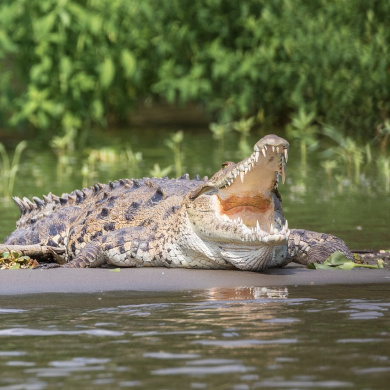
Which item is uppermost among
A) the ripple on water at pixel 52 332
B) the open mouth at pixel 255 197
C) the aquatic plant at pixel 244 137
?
the aquatic plant at pixel 244 137

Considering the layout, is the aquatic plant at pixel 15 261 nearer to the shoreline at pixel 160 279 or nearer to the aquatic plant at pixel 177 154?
the shoreline at pixel 160 279

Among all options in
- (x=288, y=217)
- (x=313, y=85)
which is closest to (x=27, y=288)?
(x=288, y=217)

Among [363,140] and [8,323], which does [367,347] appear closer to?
[8,323]

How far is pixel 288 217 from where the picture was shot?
431 inches

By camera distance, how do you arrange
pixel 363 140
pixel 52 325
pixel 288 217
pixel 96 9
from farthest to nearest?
pixel 96 9, pixel 363 140, pixel 288 217, pixel 52 325

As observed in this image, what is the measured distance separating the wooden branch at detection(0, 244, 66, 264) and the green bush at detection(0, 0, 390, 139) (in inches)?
405

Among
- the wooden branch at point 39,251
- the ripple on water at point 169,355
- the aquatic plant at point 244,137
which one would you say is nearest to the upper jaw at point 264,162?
the wooden branch at point 39,251

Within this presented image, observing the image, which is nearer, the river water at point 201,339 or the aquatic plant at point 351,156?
the river water at point 201,339

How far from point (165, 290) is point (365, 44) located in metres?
12.6

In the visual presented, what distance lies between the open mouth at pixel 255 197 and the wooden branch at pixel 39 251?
5.33ft

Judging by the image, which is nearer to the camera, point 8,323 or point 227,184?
point 8,323

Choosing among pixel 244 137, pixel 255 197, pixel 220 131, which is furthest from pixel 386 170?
pixel 244 137

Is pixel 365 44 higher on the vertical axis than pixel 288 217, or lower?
higher

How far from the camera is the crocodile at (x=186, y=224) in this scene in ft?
24.5
